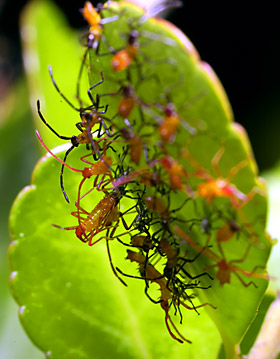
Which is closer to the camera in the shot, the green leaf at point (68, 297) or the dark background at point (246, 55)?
the green leaf at point (68, 297)

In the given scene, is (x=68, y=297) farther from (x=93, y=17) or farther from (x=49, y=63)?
(x=49, y=63)

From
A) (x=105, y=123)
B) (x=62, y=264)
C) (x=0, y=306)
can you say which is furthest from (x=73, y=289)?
(x=0, y=306)

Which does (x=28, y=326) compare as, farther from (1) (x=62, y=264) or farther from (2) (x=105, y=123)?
(2) (x=105, y=123)

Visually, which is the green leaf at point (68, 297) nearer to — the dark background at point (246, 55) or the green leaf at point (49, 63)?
the green leaf at point (49, 63)

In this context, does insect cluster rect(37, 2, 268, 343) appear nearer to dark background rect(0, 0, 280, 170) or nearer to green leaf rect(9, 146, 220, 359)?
green leaf rect(9, 146, 220, 359)

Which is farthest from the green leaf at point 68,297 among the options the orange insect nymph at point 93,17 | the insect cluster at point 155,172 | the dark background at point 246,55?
the dark background at point 246,55

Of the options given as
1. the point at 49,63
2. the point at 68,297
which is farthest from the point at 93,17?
the point at 49,63

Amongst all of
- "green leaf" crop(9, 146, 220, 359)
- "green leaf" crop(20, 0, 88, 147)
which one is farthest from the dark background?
"green leaf" crop(9, 146, 220, 359)
